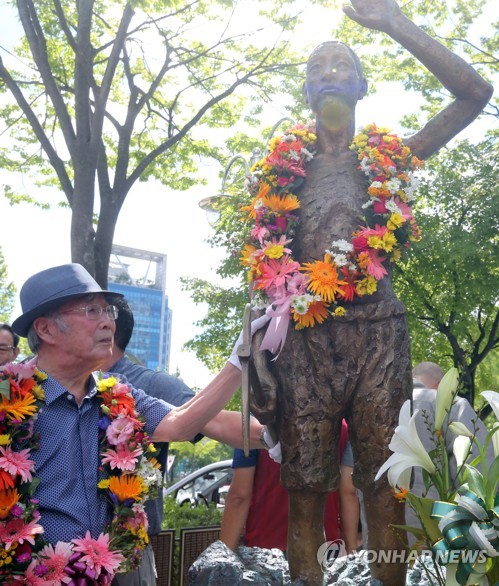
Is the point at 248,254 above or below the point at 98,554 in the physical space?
above

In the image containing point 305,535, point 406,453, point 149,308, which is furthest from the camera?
point 149,308

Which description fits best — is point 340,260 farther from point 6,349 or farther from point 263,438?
point 6,349

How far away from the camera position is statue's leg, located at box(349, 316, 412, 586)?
3.15 meters

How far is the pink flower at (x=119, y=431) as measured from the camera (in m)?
2.68

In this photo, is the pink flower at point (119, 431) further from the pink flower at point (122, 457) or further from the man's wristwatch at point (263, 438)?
the man's wristwatch at point (263, 438)

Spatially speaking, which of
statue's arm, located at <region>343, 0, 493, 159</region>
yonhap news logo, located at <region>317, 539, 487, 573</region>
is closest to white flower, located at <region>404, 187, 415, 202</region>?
statue's arm, located at <region>343, 0, 493, 159</region>

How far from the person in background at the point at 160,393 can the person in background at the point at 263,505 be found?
0.48 metres

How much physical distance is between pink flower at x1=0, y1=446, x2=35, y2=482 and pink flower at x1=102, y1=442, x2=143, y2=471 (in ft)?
0.99

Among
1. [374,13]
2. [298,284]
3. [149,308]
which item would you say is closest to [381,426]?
[298,284]

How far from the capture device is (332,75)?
143 inches

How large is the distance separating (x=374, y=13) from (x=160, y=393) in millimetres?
2338

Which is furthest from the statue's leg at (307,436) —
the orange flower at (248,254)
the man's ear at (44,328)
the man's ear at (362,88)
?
the man's ear at (362,88)

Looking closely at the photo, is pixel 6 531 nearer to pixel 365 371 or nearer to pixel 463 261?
pixel 365 371

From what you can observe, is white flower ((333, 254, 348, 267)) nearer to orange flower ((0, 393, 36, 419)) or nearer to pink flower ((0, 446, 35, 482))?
orange flower ((0, 393, 36, 419))
